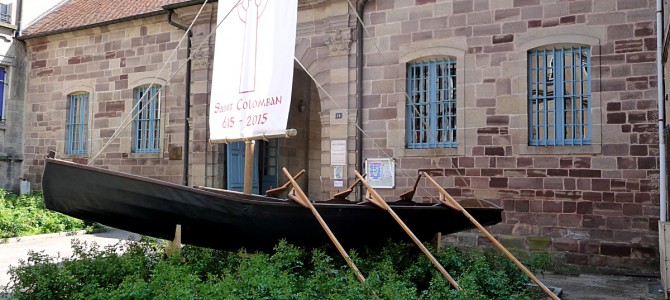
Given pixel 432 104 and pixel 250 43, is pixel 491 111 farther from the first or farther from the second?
pixel 250 43

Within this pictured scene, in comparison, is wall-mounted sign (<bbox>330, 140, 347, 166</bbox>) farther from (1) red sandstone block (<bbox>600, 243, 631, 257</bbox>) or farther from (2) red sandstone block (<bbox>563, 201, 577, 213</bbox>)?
(1) red sandstone block (<bbox>600, 243, 631, 257</bbox>)

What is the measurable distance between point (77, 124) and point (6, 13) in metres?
4.04

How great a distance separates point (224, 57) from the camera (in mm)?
7020

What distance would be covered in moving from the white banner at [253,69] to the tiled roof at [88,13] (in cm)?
690

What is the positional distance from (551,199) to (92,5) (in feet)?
46.6

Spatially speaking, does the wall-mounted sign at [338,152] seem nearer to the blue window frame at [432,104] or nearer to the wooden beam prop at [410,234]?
the blue window frame at [432,104]

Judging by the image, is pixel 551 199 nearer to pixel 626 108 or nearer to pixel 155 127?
pixel 626 108

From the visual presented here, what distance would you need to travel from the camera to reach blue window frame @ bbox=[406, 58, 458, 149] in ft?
32.5

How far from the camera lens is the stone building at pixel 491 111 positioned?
27.9 feet

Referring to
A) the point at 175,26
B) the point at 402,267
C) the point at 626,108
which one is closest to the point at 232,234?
the point at 402,267

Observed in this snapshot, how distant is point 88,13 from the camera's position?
15914 millimetres

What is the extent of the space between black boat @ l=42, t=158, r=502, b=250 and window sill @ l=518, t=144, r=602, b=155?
10.7 feet

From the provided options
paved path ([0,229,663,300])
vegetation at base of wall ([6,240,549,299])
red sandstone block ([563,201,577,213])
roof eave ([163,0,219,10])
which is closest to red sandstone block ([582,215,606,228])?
red sandstone block ([563,201,577,213])

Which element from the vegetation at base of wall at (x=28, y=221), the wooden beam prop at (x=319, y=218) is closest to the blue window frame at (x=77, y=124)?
the vegetation at base of wall at (x=28, y=221)
